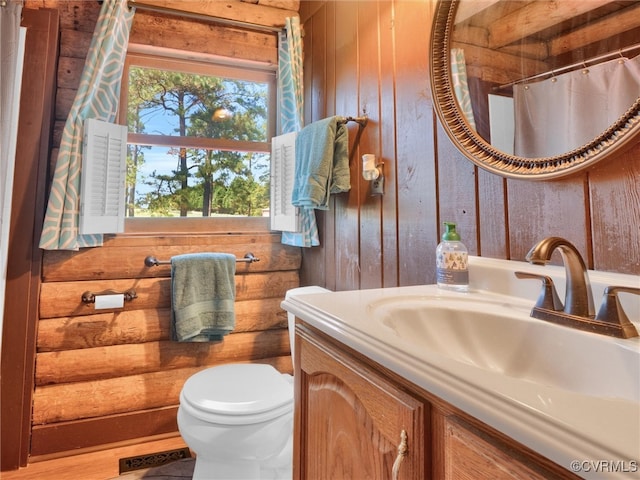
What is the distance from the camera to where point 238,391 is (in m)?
1.23

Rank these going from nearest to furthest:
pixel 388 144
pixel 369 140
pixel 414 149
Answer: pixel 414 149, pixel 388 144, pixel 369 140

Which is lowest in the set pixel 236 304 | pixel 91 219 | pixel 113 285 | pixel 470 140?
pixel 236 304

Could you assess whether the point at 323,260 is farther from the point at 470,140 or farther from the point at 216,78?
the point at 216,78

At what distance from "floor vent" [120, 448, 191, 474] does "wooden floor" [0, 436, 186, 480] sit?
3cm

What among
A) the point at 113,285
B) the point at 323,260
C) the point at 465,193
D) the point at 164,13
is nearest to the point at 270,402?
the point at 323,260

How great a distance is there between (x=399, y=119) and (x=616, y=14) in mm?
641

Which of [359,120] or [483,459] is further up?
[359,120]

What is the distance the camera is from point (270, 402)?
117cm

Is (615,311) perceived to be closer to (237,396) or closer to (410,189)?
(410,189)

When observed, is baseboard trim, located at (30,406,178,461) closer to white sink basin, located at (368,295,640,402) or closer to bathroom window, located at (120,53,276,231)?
bathroom window, located at (120,53,276,231)

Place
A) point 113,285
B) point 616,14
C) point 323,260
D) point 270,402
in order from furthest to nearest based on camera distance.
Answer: point 323,260
point 113,285
point 270,402
point 616,14

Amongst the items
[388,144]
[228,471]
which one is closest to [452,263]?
[388,144]

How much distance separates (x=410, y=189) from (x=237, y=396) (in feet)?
3.05

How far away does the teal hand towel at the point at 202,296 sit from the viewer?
1.65m
